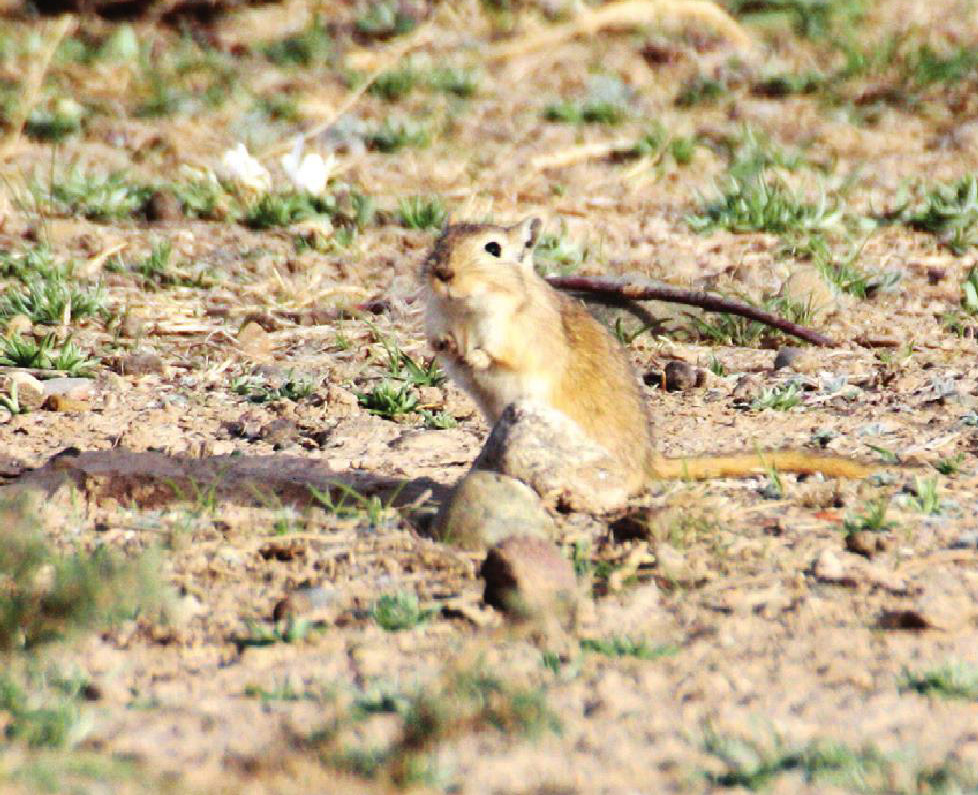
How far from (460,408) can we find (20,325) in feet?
5.33

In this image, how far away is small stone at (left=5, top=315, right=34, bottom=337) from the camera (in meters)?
5.38

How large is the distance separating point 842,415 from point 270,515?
73.5 inches

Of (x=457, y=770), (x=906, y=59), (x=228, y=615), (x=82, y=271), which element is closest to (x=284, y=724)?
(x=457, y=770)

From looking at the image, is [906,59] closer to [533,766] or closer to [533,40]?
[533,40]

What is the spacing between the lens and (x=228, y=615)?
3.21 metres

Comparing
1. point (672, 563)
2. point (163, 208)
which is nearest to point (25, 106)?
point (163, 208)

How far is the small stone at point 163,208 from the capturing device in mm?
6609

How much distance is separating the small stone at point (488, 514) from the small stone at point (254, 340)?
6.41 ft

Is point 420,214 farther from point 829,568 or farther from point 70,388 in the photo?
point 829,568

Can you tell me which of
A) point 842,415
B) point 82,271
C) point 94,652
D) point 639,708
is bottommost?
point 82,271

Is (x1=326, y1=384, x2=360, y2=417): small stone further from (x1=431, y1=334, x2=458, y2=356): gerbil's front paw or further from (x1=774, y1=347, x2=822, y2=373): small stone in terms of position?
(x1=774, y1=347, x2=822, y2=373): small stone

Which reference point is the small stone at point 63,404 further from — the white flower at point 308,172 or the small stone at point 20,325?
the white flower at point 308,172

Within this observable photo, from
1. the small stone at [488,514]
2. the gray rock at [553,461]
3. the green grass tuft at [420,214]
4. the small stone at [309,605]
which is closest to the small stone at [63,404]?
the gray rock at [553,461]

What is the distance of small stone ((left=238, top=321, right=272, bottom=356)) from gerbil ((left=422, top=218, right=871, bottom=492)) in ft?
3.36
